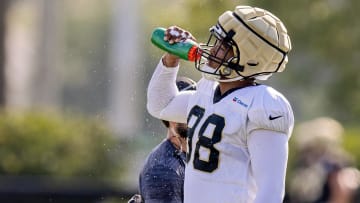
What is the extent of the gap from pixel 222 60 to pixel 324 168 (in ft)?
18.2

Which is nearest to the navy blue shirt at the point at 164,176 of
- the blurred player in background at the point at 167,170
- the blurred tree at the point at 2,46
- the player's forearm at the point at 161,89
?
the blurred player in background at the point at 167,170

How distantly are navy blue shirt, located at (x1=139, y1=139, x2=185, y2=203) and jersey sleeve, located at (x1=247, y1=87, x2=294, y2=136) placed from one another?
80cm

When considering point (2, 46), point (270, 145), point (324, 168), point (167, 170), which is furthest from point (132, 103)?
point (270, 145)

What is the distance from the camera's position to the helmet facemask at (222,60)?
5598 mm

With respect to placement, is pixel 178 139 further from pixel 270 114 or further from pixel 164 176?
pixel 270 114

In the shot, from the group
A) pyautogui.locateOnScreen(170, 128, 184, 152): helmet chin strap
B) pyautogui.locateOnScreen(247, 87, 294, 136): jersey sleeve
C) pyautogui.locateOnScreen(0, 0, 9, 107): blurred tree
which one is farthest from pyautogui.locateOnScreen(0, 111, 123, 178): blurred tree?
pyautogui.locateOnScreen(247, 87, 294, 136): jersey sleeve

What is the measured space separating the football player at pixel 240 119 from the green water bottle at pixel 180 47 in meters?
0.06

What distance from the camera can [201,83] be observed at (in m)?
5.87

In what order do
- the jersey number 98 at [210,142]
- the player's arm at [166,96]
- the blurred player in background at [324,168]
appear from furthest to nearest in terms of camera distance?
the blurred player in background at [324,168]
the player's arm at [166,96]
the jersey number 98 at [210,142]

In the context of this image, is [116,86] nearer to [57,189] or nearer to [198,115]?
[57,189]

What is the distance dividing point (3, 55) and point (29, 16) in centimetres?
2051

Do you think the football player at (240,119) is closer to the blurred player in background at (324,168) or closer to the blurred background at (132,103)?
the blurred background at (132,103)

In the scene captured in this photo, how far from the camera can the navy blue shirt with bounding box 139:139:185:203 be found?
616 centimetres

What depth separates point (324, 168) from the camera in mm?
11016
